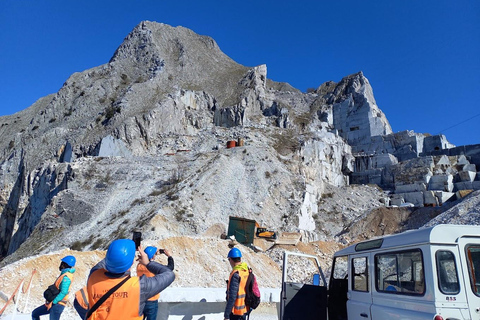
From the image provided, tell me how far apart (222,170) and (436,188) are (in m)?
28.9

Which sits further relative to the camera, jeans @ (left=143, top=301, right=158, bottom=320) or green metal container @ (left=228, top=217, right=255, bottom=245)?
green metal container @ (left=228, top=217, right=255, bottom=245)

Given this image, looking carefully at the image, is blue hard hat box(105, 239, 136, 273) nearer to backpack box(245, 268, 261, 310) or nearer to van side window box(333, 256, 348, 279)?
backpack box(245, 268, 261, 310)

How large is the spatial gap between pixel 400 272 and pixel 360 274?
869 millimetres

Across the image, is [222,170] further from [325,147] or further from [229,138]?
[325,147]

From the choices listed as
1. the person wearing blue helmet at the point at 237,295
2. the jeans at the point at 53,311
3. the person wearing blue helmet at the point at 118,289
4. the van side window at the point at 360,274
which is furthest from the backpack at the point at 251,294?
the jeans at the point at 53,311

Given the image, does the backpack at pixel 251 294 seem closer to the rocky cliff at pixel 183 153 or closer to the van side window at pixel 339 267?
the van side window at pixel 339 267

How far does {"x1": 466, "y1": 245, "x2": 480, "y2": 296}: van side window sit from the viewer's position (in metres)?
3.34

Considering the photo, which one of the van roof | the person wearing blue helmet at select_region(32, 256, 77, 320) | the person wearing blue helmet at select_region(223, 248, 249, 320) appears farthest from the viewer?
the person wearing blue helmet at select_region(32, 256, 77, 320)

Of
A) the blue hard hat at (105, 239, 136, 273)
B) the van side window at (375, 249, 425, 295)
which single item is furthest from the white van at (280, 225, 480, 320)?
the blue hard hat at (105, 239, 136, 273)

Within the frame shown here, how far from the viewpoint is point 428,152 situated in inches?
1919

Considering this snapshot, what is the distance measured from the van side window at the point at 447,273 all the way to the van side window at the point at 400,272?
17 cm

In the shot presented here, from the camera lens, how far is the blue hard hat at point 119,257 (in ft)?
8.17

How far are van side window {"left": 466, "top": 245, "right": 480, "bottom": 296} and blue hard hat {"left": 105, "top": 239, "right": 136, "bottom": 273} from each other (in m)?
3.38

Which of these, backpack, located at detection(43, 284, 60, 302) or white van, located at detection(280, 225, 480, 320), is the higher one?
white van, located at detection(280, 225, 480, 320)
